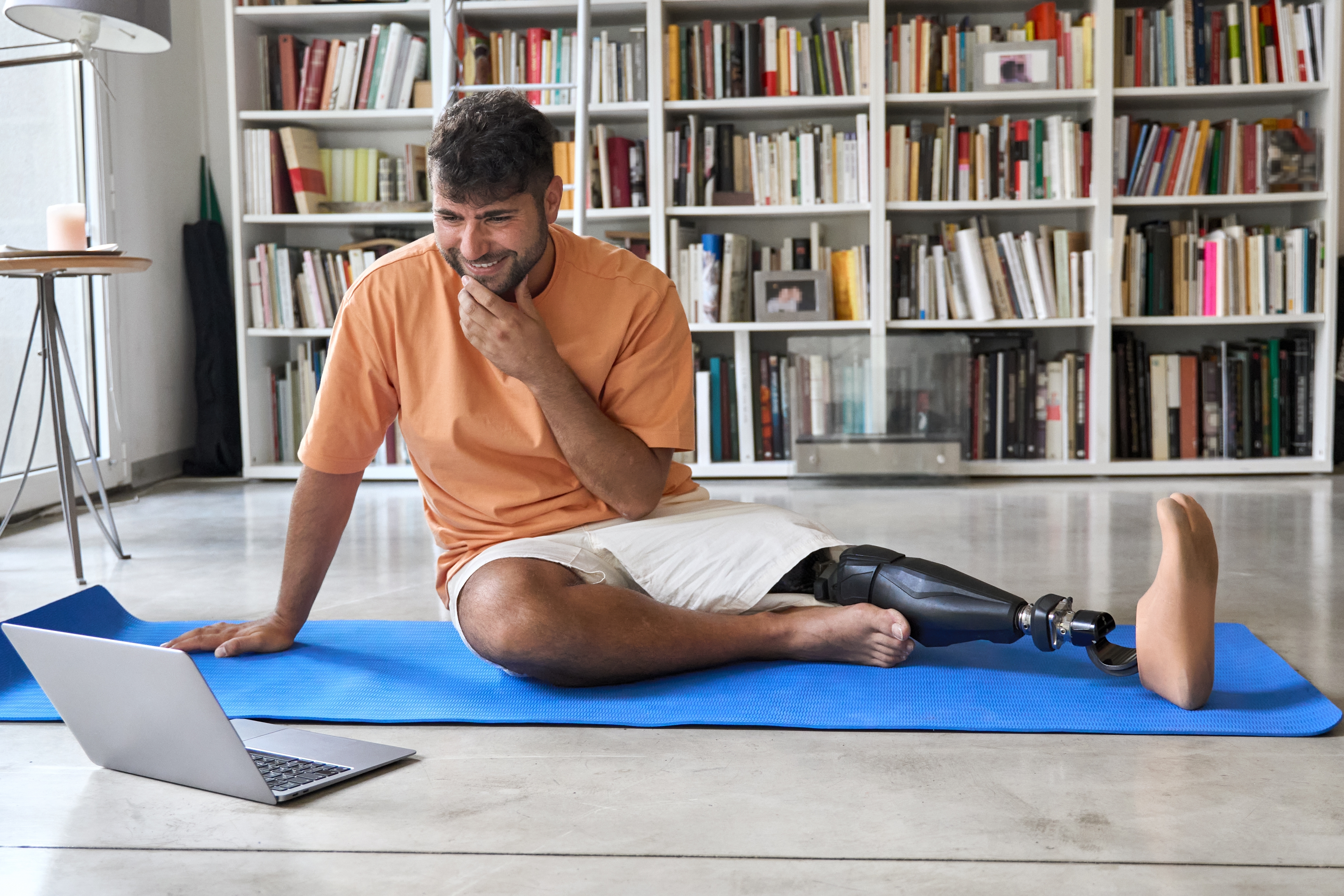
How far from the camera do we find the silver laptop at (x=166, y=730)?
3.98 ft

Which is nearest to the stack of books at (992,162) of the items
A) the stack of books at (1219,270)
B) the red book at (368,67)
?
the stack of books at (1219,270)

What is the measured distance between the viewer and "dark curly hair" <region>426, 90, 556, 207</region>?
1511 millimetres

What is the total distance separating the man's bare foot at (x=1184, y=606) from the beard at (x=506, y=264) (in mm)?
842

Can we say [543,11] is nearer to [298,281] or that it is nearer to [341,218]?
[341,218]

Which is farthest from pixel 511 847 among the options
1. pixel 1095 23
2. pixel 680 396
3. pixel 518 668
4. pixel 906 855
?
pixel 1095 23

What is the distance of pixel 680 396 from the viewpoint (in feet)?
5.67

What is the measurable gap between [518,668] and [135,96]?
3.15 metres

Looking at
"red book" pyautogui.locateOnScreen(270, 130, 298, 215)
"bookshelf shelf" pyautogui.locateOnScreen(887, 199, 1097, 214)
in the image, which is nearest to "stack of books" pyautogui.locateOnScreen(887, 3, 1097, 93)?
"bookshelf shelf" pyautogui.locateOnScreen(887, 199, 1097, 214)

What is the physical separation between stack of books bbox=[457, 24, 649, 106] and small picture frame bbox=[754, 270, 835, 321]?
2.39 feet

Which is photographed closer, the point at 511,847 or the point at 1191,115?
the point at 511,847

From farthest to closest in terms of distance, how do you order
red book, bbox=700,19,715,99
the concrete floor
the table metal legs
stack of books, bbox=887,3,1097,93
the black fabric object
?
the black fabric object < red book, bbox=700,19,715,99 < stack of books, bbox=887,3,1097,93 < the table metal legs < the concrete floor

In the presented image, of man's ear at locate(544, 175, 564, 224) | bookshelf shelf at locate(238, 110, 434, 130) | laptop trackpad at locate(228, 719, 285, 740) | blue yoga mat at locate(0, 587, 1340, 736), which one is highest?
bookshelf shelf at locate(238, 110, 434, 130)

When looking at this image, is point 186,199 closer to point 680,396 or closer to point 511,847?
point 680,396

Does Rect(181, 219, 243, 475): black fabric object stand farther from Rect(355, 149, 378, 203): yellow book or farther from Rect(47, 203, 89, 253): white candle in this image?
Rect(47, 203, 89, 253): white candle
